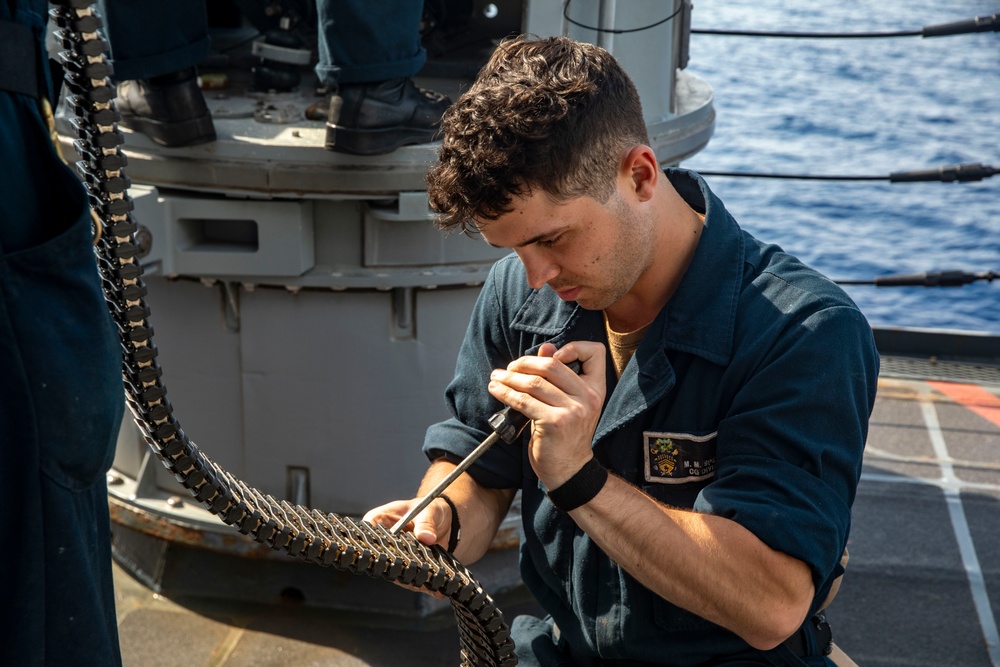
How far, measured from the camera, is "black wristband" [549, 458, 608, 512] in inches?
64.3

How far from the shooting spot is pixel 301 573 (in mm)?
3240

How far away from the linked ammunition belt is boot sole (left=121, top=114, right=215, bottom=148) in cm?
129

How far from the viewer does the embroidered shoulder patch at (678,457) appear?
1.78 meters

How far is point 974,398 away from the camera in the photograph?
4547 mm

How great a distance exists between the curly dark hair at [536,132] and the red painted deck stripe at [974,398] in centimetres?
314

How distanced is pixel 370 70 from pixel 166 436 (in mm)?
1429

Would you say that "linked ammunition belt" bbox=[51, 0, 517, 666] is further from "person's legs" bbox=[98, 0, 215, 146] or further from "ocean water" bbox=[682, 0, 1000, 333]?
"ocean water" bbox=[682, 0, 1000, 333]

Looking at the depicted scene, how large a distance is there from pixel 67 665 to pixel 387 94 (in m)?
1.72

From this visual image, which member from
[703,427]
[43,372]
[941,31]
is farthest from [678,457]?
[941,31]

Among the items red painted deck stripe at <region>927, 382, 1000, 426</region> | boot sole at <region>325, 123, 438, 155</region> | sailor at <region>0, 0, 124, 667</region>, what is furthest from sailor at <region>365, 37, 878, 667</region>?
red painted deck stripe at <region>927, 382, 1000, 426</region>

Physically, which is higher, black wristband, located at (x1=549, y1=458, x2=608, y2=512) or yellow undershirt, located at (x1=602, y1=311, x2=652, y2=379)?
yellow undershirt, located at (x1=602, y1=311, x2=652, y2=379)

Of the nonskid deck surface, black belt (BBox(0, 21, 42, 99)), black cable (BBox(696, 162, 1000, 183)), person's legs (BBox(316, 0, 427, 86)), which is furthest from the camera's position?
black cable (BBox(696, 162, 1000, 183))

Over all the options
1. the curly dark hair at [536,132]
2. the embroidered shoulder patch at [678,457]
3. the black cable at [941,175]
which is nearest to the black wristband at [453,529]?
the embroidered shoulder patch at [678,457]

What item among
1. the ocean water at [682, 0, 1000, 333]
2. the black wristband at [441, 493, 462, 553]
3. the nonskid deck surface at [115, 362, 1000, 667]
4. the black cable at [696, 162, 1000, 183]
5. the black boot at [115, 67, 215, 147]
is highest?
the black boot at [115, 67, 215, 147]
